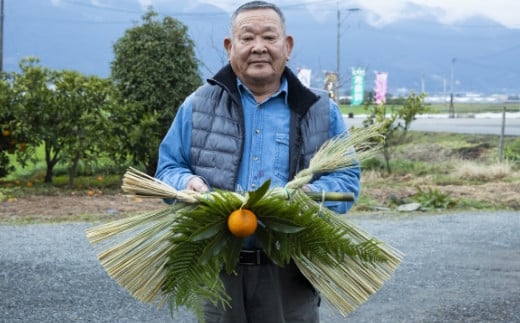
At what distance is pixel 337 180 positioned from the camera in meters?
2.74

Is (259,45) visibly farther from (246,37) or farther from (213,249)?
(213,249)

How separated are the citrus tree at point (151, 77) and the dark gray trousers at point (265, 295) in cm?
834

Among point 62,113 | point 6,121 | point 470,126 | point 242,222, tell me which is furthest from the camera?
point 470,126

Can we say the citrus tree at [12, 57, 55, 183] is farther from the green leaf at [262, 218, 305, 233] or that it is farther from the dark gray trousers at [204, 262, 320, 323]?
the green leaf at [262, 218, 305, 233]

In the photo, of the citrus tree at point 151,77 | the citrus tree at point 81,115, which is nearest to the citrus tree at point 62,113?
the citrus tree at point 81,115

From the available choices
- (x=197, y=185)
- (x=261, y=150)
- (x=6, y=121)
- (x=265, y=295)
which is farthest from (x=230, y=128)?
(x=6, y=121)

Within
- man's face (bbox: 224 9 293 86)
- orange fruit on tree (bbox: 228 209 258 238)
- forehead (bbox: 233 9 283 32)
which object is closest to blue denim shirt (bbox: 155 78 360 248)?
man's face (bbox: 224 9 293 86)

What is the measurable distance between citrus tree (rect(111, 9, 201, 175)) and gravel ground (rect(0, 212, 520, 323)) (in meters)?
2.83

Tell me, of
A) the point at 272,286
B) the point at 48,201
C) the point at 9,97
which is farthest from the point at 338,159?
the point at 9,97

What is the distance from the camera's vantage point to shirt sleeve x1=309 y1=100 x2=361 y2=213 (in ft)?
8.82

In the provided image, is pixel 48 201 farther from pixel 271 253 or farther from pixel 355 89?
pixel 355 89

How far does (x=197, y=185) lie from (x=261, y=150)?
28cm

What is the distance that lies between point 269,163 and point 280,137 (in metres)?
0.10

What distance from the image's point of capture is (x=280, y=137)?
9.05 ft
